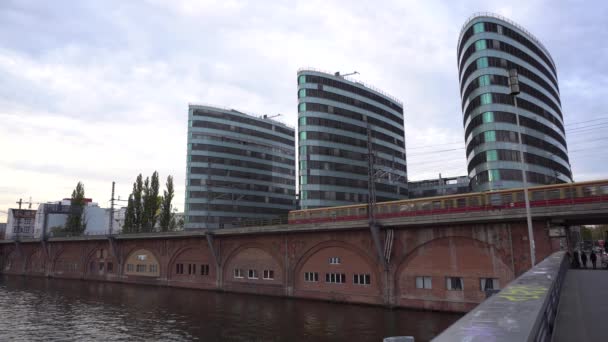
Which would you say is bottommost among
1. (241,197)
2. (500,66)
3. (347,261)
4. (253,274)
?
(253,274)

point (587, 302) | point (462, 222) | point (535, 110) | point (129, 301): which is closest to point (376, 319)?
point (462, 222)

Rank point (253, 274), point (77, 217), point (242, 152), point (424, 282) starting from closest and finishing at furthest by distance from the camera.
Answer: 1. point (424, 282)
2. point (253, 274)
3. point (77, 217)
4. point (242, 152)

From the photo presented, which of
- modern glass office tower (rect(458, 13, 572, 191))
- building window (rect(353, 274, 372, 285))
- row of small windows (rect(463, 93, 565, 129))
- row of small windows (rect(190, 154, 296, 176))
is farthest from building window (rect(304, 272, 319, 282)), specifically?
row of small windows (rect(190, 154, 296, 176))

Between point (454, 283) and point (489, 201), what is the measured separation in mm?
7675

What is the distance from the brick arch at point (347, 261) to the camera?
36875 millimetres

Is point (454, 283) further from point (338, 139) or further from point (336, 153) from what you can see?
point (338, 139)

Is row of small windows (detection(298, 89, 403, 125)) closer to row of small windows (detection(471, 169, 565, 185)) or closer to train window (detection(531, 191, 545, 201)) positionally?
row of small windows (detection(471, 169, 565, 185))

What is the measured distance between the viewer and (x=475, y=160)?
6412cm

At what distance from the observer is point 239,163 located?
4055 inches

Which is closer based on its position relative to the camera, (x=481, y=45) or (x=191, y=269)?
(x=191, y=269)

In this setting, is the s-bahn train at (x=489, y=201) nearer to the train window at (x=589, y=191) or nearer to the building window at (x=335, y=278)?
the train window at (x=589, y=191)

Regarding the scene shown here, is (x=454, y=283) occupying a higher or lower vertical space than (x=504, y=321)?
lower

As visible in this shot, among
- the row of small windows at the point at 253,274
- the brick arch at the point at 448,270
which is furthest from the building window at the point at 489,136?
the row of small windows at the point at 253,274

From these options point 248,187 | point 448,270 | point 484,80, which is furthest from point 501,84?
point 248,187
